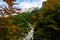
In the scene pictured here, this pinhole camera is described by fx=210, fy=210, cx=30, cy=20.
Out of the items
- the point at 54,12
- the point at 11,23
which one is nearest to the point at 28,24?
the point at 11,23

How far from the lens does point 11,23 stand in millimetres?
4777

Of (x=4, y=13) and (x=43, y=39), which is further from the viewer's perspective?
(x=4, y=13)

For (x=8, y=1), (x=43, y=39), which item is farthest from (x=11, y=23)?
(x=43, y=39)

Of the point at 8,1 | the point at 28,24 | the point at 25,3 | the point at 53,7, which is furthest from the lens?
the point at 25,3

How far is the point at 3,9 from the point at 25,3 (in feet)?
8.99

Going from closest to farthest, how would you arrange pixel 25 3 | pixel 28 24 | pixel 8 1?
pixel 8 1
pixel 28 24
pixel 25 3

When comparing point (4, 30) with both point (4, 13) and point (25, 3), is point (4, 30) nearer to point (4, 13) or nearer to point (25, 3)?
→ point (4, 13)

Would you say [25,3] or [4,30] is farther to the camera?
[25,3]

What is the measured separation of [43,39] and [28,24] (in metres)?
1.71

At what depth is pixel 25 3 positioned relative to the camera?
296 inches

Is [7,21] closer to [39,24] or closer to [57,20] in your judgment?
[39,24]

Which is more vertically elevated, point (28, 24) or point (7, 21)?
point (7, 21)

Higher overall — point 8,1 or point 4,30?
point 8,1

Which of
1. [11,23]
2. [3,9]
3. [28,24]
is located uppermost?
[3,9]
